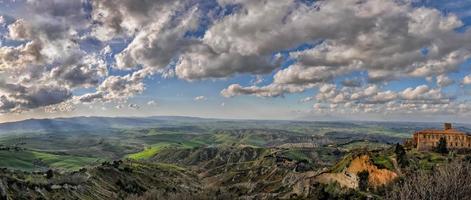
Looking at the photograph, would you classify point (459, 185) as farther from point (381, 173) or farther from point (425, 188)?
point (381, 173)

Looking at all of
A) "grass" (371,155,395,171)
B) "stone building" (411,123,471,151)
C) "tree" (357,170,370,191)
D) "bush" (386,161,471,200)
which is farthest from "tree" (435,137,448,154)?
"bush" (386,161,471,200)

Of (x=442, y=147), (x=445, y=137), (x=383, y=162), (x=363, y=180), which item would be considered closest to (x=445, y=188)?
(x=383, y=162)

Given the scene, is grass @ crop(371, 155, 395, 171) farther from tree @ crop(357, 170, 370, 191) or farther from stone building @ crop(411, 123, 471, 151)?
stone building @ crop(411, 123, 471, 151)

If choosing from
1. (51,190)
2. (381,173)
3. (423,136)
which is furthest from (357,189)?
(51,190)

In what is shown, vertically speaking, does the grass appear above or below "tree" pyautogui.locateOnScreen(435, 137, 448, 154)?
below

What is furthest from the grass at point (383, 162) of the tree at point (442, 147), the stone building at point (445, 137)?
the stone building at point (445, 137)

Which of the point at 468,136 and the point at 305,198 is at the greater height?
the point at 468,136
